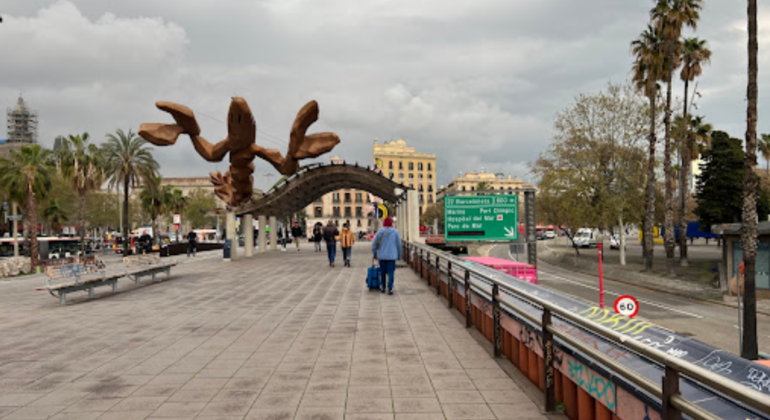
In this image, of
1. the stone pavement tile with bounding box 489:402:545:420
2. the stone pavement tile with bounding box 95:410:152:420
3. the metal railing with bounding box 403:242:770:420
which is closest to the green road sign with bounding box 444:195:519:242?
the metal railing with bounding box 403:242:770:420

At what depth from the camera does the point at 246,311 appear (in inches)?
411

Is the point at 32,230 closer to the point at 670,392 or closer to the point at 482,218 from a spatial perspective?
the point at 482,218

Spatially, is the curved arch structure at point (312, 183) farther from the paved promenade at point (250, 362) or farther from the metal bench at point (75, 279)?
the paved promenade at point (250, 362)

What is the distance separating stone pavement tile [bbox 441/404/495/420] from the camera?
173 inches

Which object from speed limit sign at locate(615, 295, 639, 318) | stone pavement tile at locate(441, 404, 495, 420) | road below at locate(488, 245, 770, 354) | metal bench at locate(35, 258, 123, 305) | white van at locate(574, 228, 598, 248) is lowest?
road below at locate(488, 245, 770, 354)

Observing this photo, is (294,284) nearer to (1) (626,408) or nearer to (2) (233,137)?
(2) (233,137)

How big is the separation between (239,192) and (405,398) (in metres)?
23.4

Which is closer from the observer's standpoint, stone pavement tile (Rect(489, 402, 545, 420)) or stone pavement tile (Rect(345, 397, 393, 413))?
stone pavement tile (Rect(489, 402, 545, 420))

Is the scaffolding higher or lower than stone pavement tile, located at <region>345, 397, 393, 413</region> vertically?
higher

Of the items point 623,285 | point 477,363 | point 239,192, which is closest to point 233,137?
point 239,192

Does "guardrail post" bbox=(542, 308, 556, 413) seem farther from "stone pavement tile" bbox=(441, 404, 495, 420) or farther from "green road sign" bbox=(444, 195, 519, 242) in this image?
"green road sign" bbox=(444, 195, 519, 242)

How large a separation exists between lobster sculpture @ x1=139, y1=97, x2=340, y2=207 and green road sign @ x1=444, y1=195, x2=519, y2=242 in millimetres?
6266

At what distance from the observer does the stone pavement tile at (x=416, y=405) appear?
458 centimetres

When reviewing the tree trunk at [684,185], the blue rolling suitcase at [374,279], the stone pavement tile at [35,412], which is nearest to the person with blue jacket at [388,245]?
the blue rolling suitcase at [374,279]
